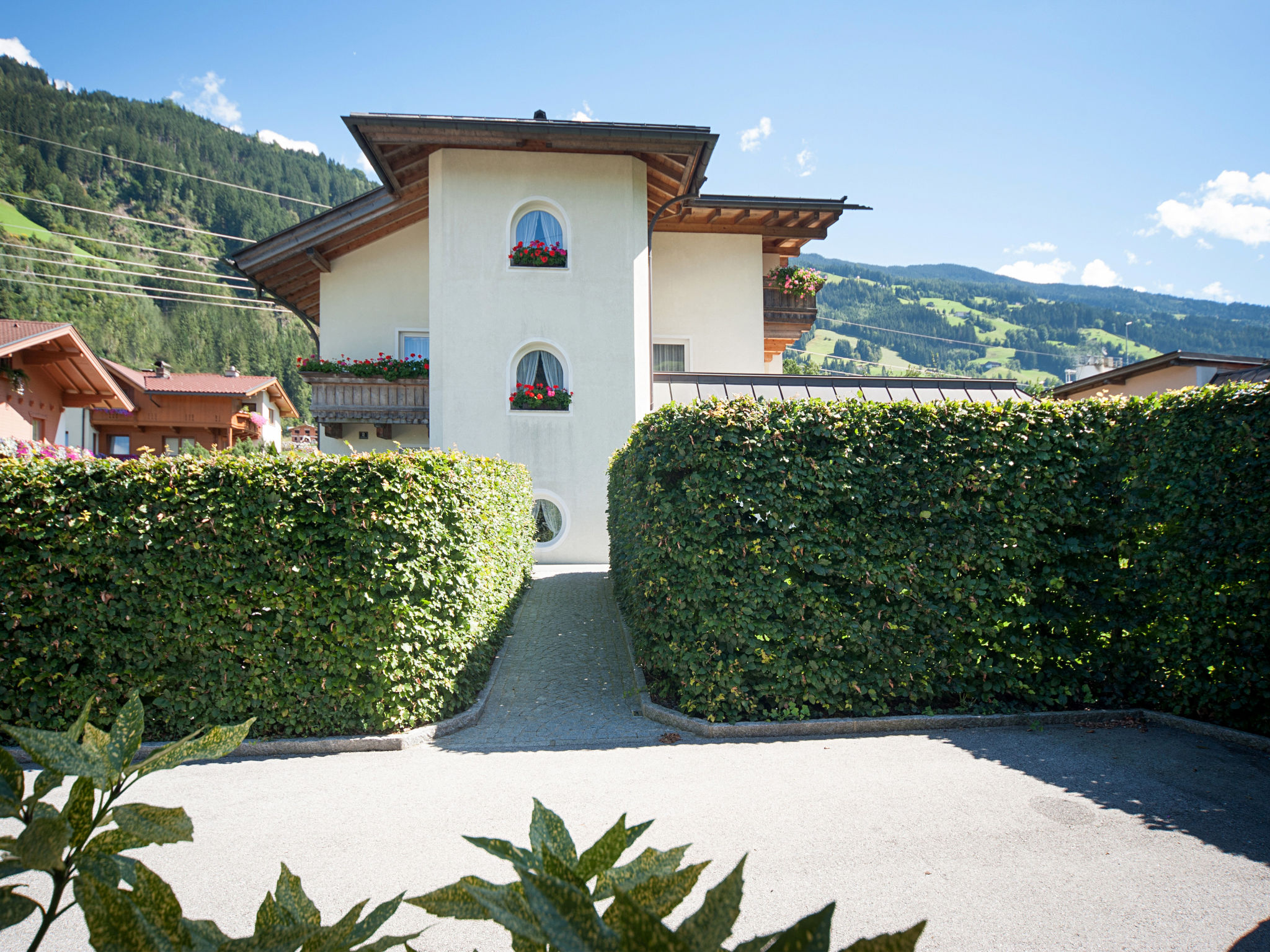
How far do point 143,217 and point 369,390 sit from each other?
9572cm

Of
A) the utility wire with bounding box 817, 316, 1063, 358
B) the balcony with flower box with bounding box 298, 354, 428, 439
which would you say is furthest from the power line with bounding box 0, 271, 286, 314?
the utility wire with bounding box 817, 316, 1063, 358

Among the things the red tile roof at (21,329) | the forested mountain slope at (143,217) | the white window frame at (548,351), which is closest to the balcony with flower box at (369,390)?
the white window frame at (548,351)

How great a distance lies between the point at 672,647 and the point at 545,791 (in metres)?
2.02

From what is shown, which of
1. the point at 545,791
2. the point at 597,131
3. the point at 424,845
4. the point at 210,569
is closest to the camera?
the point at 424,845

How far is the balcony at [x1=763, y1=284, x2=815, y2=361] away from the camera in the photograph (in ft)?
69.4

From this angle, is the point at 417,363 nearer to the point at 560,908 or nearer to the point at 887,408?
the point at 887,408

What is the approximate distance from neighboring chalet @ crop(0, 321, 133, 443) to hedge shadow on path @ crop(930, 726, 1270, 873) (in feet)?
69.4

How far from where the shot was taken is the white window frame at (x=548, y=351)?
1595 centimetres

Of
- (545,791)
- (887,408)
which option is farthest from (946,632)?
(545,791)

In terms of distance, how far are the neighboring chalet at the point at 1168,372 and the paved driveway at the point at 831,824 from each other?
19.5m

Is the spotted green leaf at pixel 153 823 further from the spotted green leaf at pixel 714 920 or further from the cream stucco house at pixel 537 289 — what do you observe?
the cream stucco house at pixel 537 289

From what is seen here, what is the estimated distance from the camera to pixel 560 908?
0.57m

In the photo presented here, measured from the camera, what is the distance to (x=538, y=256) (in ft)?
52.6

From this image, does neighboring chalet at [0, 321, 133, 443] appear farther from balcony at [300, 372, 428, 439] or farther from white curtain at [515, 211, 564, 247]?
white curtain at [515, 211, 564, 247]
